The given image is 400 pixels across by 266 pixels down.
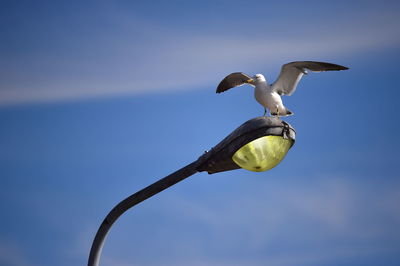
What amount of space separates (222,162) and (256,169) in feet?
1.13

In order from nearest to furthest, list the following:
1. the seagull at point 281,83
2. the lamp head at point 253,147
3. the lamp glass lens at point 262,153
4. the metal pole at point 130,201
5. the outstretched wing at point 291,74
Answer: the lamp head at point 253,147 → the lamp glass lens at point 262,153 → the metal pole at point 130,201 → the seagull at point 281,83 → the outstretched wing at point 291,74

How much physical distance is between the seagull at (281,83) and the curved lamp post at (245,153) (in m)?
2.07

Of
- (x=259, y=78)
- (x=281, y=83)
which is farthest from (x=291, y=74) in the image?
(x=259, y=78)

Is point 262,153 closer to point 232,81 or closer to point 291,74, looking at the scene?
point 291,74

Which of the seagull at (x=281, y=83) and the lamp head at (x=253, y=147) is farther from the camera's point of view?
the seagull at (x=281, y=83)

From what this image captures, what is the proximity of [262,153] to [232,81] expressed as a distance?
13.0 ft

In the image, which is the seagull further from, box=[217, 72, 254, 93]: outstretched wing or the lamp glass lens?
the lamp glass lens

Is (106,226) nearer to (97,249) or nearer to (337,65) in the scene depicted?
(97,249)

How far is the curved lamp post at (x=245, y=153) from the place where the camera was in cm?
434

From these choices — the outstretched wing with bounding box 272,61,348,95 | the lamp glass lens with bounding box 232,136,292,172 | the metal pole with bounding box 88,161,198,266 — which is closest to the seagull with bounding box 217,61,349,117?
the outstretched wing with bounding box 272,61,348,95

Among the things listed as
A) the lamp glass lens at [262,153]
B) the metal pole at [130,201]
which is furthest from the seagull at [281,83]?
the metal pole at [130,201]

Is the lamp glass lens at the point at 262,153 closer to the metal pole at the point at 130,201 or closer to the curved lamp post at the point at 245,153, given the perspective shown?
the curved lamp post at the point at 245,153

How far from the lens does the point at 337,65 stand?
6.80 metres

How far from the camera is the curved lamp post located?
4.34 metres
